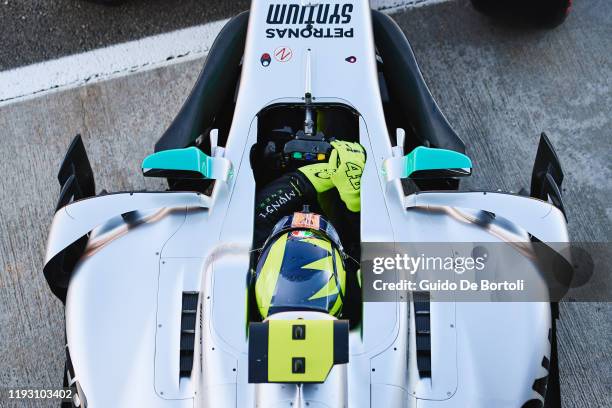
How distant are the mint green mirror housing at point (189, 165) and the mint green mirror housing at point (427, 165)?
0.83 m

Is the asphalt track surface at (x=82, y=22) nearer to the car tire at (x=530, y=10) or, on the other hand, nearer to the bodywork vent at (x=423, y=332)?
the car tire at (x=530, y=10)

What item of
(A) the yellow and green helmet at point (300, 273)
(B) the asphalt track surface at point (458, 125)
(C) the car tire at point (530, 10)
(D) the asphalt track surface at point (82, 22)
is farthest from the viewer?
(D) the asphalt track surface at point (82, 22)

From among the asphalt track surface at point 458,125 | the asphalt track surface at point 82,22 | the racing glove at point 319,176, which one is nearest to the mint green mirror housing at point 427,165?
the racing glove at point 319,176

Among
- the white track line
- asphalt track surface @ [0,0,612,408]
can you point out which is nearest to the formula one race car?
asphalt track surface @ [0,0,612,408]

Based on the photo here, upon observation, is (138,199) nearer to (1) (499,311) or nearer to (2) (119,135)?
(2) (119,135)

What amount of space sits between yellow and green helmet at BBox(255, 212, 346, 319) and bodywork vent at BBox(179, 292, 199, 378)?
1.22 feet

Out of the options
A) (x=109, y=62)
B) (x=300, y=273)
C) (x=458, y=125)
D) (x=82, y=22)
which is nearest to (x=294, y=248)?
(x=300, y=273)

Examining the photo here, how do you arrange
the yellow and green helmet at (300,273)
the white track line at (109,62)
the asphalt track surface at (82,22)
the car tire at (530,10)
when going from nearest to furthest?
the yellow and green helmet at (300,273)
the car tire at (530,10)
the white track line at (109,62)
the asphalt track surface at (82,22)

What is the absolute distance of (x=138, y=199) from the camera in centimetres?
396

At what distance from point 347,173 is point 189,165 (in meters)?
0.80

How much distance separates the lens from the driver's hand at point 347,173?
3.98 meters

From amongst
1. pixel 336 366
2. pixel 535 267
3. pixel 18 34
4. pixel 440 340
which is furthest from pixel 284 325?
pixel 18 34

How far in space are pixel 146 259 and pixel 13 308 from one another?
150 cm

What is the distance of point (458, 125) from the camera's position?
5.32 meters
